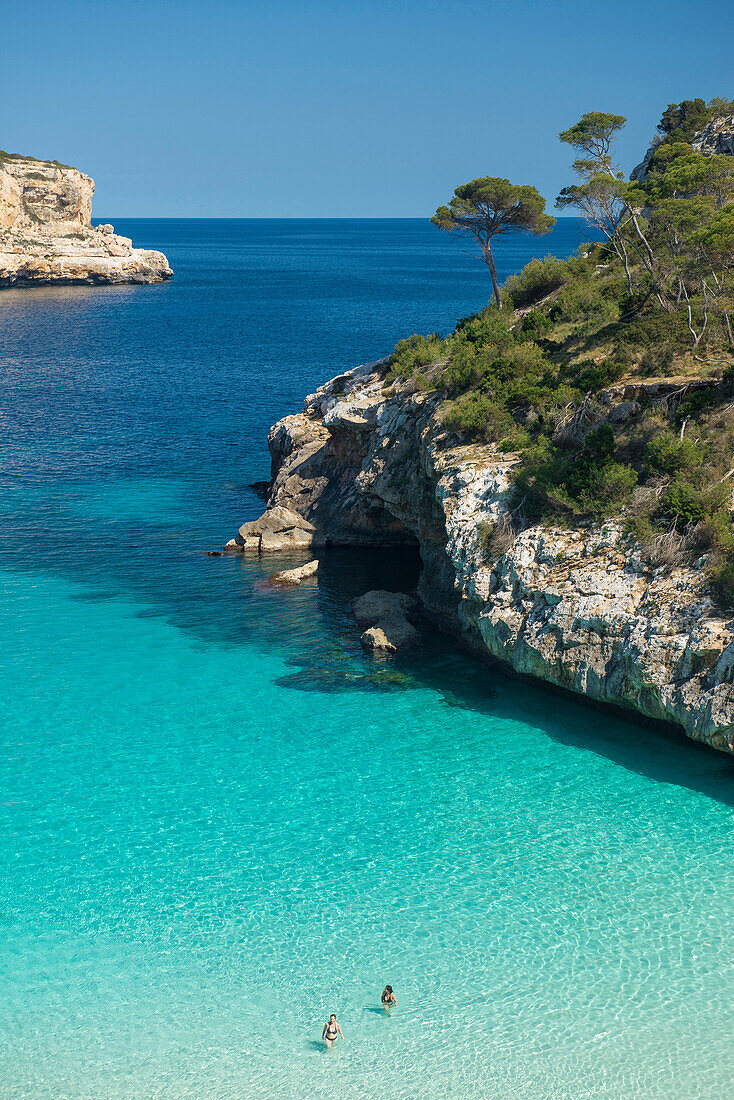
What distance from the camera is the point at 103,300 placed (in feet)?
504

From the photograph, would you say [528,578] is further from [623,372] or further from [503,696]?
[623,372]

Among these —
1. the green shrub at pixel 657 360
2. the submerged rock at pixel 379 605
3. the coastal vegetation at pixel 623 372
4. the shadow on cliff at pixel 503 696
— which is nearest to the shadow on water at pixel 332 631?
the shadow on cliff at pixel 503 696

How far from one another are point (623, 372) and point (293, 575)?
17.6 metres

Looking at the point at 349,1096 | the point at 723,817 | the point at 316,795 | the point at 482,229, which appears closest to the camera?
the point at 349,1096

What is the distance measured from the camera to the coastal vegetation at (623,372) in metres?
27.7

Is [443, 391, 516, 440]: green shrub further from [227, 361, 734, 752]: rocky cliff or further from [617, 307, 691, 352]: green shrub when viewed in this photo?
[617, 307, 691, 352]: green shrub

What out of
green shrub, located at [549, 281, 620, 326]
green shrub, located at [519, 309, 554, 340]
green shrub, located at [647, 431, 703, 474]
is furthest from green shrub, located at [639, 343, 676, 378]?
green shrub, located at [519, 309, 554, 340]

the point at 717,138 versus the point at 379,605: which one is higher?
the point at 717,138

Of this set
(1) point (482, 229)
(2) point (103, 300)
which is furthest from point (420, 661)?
(2) point (103, 300)

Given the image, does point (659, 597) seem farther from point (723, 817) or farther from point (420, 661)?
point (420, 661)

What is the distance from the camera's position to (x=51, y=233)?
166m

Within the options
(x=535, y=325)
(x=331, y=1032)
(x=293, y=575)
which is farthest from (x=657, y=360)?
(x=331, y=1032)

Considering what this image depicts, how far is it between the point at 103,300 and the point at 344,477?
122884 millimetres

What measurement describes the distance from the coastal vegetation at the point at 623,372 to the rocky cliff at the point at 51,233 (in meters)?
139
